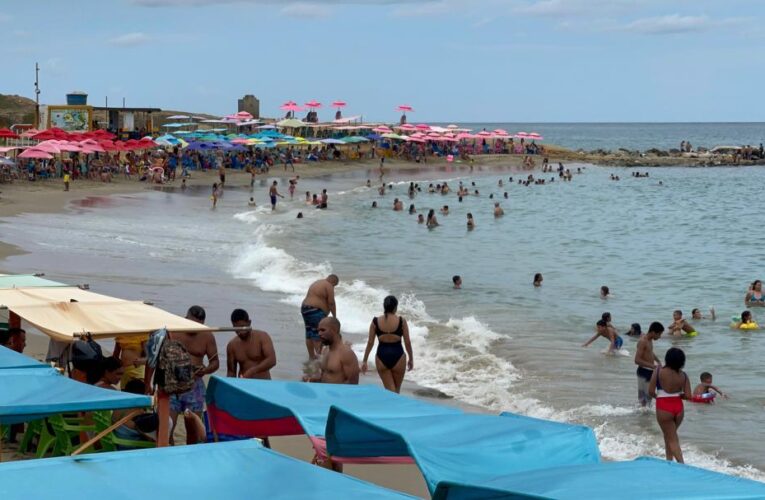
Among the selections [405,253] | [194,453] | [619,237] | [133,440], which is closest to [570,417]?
[133,440]

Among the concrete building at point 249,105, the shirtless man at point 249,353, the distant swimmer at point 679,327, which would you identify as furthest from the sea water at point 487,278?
the concrete building at point 249,105

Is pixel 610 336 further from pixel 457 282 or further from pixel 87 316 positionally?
pixel 87 316

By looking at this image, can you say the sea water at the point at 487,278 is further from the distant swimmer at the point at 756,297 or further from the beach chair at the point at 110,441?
the beach chair at the point at 110,441

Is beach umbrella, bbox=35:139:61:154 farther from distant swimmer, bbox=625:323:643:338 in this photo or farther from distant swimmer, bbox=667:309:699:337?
distant swimmer, bbox=667:309:699:337

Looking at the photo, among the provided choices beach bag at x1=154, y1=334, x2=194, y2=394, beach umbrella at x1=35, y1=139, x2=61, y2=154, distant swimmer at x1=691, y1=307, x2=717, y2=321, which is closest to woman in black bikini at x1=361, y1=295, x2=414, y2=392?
beach bag at x1=154, y1=334, x2=194, y2=394

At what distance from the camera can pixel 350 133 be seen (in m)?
70.2

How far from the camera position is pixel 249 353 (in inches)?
364

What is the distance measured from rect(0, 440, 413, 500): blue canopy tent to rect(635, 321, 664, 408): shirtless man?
709cm

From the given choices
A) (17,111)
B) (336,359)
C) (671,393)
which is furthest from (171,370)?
(17,111)

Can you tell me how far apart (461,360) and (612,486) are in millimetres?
10427

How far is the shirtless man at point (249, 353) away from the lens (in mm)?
9148

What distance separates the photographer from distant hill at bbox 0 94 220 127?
6654 cm

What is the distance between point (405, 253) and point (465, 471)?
2360 cm

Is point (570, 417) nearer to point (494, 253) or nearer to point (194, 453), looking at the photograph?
point (194, 453)
